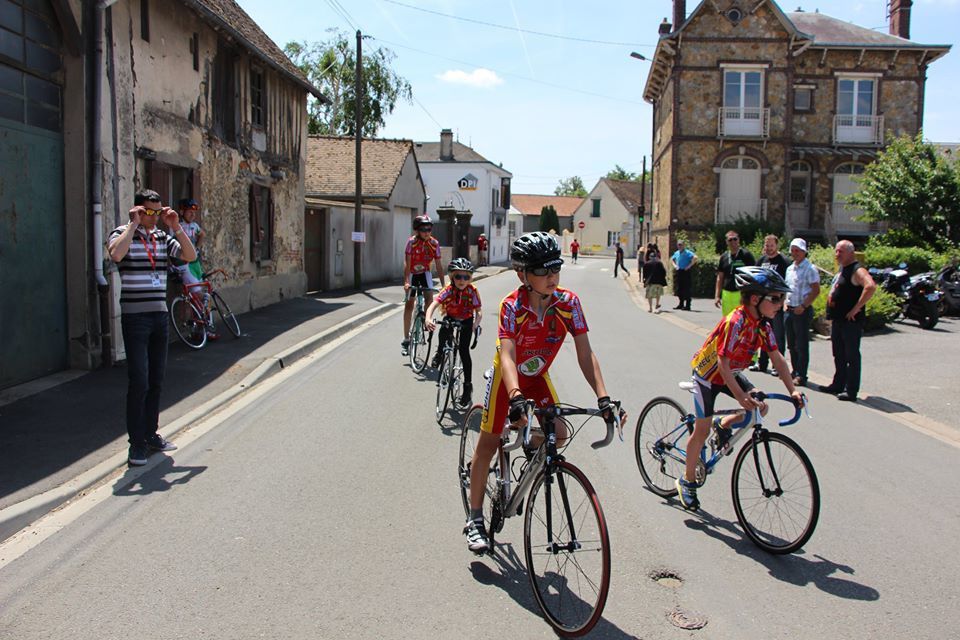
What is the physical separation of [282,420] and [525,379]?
4.15m

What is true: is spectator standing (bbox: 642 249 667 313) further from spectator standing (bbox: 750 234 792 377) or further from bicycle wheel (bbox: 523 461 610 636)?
bicycle wheel (bbox: 523 461 610 636)

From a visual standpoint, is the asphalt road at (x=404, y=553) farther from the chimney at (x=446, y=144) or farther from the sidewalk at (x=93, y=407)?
the chimney at (x=446, y=144)

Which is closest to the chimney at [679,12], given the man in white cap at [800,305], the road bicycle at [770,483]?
the man in white cap at [800,305]

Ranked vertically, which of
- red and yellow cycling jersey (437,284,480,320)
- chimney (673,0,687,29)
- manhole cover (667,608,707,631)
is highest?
chimney (673,0,687,29)

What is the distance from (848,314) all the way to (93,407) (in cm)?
818

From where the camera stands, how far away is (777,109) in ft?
109

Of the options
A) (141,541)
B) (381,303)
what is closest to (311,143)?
(381,303)

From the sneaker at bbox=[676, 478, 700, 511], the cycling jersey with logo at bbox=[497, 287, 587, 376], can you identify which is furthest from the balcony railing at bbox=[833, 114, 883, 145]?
the cycling jersey with logo at bbox=[497, 287, 587, 376]

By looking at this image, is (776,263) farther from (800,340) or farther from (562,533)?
(562,533)

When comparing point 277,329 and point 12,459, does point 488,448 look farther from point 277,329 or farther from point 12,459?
point 277,329

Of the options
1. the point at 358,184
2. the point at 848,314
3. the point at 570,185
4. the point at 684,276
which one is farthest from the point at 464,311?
the point at 570,185

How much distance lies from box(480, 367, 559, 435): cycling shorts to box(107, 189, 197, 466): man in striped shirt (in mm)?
3200

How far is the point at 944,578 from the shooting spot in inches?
178

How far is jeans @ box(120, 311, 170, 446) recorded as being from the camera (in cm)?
638
